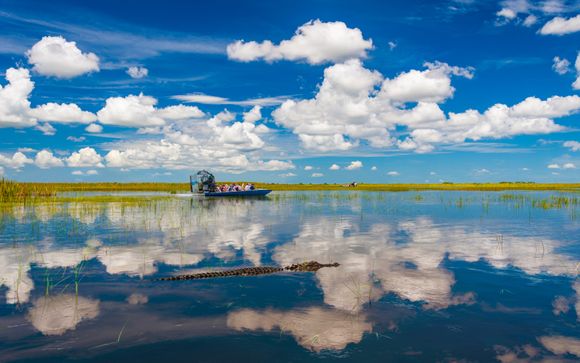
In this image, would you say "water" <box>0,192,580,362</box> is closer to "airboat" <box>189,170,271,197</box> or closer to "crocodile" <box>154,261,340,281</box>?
"crocodile" <box>154,261,340,281</box>

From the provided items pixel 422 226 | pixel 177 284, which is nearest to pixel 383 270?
pixel 177 284

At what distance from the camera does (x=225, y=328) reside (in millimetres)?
9070

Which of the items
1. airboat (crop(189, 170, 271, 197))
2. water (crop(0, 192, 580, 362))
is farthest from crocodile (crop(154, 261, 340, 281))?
airboat (crop(189, 170, 271, 197))

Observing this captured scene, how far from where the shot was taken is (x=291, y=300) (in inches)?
428

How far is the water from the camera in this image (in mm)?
8056

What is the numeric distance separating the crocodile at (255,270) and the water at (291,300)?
0.45m

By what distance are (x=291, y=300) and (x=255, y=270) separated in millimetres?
3308

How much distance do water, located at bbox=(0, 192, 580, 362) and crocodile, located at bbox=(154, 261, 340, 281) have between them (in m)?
0.45

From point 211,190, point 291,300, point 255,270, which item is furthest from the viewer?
point 211,190

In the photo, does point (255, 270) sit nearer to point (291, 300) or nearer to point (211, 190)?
point (291, 300)

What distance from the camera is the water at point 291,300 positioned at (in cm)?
806

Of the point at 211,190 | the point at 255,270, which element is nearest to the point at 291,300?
the point at 255,270

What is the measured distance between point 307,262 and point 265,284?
3.23 meters

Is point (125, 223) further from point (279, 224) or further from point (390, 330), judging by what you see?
point (390, 330)
